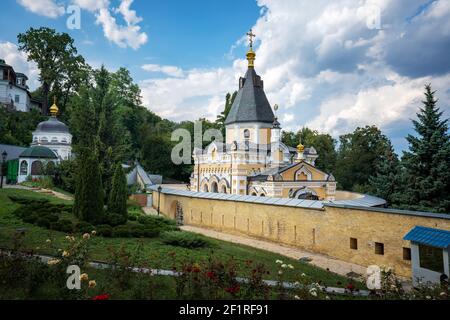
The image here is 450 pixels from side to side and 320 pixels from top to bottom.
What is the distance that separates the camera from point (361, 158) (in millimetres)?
37031

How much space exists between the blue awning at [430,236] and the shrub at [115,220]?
10.6 metres

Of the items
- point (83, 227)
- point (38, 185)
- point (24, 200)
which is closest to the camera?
point (83, 227)

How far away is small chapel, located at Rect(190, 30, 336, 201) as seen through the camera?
24.6 metres

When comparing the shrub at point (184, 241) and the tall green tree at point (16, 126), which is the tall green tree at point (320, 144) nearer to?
the tall green tree at point (16, 126)

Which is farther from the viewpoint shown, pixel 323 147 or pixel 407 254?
pixel 323 147

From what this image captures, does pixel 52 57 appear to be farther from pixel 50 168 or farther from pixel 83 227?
pixel 83 227

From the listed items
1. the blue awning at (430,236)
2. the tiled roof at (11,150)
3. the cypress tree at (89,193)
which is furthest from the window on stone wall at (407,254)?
the tiled roof at (11,150)

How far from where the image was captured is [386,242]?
459 inches

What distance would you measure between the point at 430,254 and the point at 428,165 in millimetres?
10671

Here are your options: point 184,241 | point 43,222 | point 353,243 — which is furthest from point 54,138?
point 353,243

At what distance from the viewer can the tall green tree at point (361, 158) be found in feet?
122

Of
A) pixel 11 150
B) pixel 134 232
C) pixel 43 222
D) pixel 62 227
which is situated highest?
pixel 11 150
